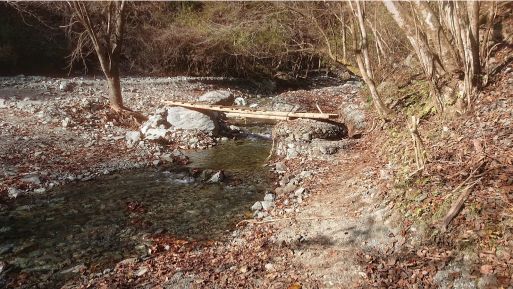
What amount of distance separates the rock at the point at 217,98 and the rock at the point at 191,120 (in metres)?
3.18

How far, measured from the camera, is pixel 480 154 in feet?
16.9

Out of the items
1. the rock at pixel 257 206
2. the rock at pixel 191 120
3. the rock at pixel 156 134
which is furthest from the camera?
the rock at pixel 191 120

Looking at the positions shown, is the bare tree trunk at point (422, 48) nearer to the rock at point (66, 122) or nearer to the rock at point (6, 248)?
the rock at point (6, 248)

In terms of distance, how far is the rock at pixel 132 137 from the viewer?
11.3 m

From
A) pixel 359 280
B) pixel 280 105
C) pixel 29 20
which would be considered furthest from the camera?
Answer: pixel 29 20

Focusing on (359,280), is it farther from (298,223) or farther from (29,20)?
(29,20)

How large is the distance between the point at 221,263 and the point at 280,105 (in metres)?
12.1

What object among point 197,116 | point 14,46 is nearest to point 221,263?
point 197,116

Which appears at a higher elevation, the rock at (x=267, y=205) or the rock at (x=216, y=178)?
the rock at (x=267, y=205)

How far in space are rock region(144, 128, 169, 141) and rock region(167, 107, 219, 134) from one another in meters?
0.64

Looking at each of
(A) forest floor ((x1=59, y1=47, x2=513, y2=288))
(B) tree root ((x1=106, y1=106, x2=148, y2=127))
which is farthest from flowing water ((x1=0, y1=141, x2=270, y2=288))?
(B) tree root ((x1=106, y1=106, x2=148, y2=127))

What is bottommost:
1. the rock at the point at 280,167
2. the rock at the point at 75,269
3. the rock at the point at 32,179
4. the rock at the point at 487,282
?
the rock at the point at 75,269

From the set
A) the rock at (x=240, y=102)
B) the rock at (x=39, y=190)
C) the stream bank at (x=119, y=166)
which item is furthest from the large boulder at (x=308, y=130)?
the rock at (x=240, y=102)

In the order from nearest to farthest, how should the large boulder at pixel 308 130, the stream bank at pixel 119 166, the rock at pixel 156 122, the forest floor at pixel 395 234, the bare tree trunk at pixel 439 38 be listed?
1. the forest floor at pixel 395 234
2. the stream bank at pixel 119 166
3. the bare tree trunk at pixel 439 38
4. the large boulder at pixel 308 130
5. the rock at pixel 156 122
